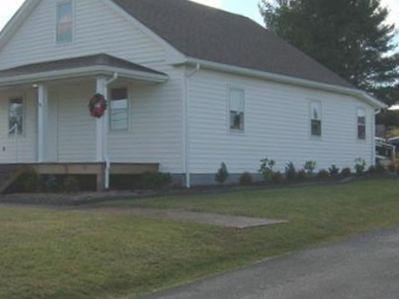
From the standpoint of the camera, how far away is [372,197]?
18.9 m

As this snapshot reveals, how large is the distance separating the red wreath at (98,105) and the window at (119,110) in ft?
8.26

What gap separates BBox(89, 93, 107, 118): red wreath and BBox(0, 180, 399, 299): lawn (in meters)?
3.58

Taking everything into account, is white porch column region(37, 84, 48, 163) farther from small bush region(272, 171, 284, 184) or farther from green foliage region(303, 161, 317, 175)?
green foliage region(303, 161, 317, 175)

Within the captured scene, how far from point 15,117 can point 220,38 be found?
23.1 ft

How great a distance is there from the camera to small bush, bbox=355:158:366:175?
29.2m

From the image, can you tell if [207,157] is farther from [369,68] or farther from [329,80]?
[369,68]

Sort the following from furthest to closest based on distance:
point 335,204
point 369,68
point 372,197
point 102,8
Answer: point 369,68
point 102,8
point 372,197
point 335,204

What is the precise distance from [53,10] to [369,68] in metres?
28.0

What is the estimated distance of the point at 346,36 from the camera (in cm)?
4550

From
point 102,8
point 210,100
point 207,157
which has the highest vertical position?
point 102,8

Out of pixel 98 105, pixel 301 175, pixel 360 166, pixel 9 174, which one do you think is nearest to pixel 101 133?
pixel 98 105

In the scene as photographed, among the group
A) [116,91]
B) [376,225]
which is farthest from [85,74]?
[376,225]

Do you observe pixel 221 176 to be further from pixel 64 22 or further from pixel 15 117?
pixel 15 117

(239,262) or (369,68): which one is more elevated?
(369,68)
